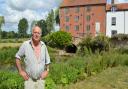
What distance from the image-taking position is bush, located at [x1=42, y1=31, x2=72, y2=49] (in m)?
52.1

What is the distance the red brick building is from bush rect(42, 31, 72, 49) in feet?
25.3

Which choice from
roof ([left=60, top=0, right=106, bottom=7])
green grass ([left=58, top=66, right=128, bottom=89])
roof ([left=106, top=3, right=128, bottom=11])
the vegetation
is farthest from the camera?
roof ([left=60, top=0, right=106, bottom=7])

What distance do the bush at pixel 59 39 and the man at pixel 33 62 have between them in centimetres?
4551

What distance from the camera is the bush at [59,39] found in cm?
5206

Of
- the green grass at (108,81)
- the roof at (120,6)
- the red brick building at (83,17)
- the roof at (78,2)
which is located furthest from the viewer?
the roof at (78,2)

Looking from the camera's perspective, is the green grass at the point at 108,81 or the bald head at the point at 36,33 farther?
the green grass at the point at 108,81

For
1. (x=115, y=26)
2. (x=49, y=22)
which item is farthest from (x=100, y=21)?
(x=49, y=22)

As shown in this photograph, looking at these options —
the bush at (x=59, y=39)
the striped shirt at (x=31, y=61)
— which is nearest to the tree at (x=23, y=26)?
the bush at (x=59, y=39)

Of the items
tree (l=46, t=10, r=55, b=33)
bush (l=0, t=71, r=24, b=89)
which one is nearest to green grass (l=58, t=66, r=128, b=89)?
bush (l=0, t=71, r=24, b=89)

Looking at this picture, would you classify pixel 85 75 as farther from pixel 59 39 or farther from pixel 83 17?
pixel 83 17

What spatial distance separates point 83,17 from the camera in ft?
212

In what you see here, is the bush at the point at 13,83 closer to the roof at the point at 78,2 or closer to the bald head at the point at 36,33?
the bald head at the point at 36,33

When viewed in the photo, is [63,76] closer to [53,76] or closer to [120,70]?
[53,76]

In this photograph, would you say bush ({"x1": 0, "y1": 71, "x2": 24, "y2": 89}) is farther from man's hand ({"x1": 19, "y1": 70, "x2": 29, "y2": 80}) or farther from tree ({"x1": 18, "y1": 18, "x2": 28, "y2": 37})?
tree ({"x1": 18, "y1": 18, "x2": 28, "y2": 37})
